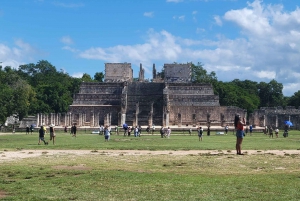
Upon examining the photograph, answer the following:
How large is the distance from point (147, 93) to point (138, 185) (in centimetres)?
7357

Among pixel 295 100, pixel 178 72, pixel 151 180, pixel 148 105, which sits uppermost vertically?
pixel 178 72

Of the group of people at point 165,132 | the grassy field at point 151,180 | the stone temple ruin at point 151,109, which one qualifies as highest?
the stone temple ruin at point 151,109

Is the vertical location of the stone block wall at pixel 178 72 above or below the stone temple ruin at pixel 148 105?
above

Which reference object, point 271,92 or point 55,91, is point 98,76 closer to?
point 55,91

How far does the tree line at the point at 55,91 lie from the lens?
6594 cm

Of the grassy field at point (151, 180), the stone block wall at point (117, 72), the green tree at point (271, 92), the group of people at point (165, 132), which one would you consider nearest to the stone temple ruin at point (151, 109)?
the stone block wall at point (117, 72)

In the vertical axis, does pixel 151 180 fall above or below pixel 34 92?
below

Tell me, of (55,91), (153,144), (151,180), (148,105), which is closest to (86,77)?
(55,91)

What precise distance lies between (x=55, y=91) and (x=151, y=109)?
20.9 metres

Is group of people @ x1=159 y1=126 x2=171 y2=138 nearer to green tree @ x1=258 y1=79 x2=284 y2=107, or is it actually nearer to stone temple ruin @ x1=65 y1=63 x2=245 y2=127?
stone temple ruin @ x1=65 y1=63 x2=245 y2=127

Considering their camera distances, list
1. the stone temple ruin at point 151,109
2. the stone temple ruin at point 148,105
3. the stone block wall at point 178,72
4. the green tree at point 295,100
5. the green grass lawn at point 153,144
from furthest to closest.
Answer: the green tree at point 295,100, the stone block wall at point 178,72, the stone temple ruin at point 148,105, the stone temple ruin at point 151,109, the green grass lawn at point 153,144

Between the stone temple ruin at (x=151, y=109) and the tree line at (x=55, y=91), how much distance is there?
6793 mm

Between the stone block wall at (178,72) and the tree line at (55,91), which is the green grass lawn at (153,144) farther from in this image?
the stone block wall at (178,72)

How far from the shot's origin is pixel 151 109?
78.1 metres
